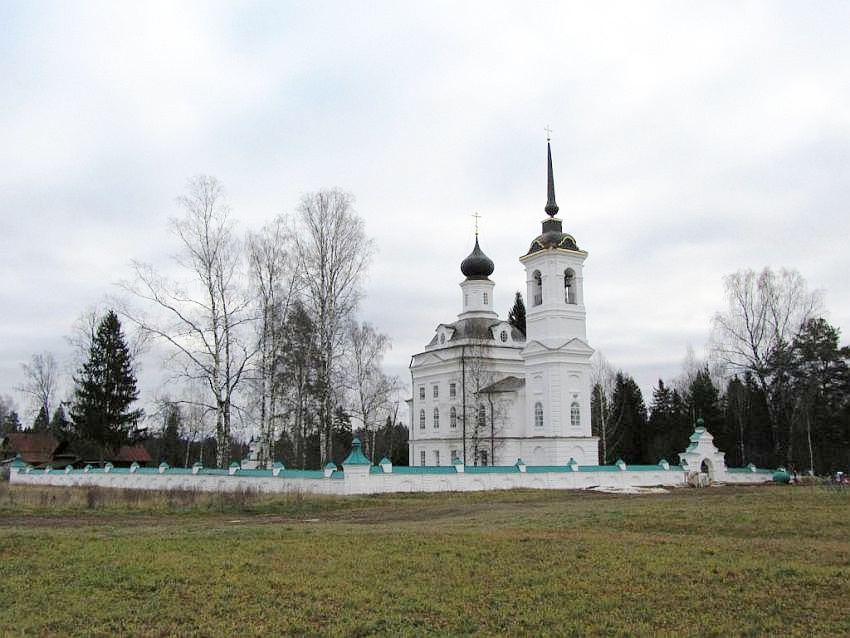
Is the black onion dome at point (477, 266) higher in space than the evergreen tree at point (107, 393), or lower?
higher

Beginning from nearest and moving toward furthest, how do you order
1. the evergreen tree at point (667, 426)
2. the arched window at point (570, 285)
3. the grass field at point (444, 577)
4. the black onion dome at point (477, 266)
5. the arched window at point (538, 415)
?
the grass field at point (444, 577) < the arched window at point (538, 415) < the arched window at point (570, 285) < the black onion dome at point (477, 266) < the evergreen tree at point (667, 426)

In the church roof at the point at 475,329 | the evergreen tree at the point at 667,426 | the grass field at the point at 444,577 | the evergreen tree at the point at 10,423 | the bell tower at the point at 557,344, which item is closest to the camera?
the grass field at the point at 444,577

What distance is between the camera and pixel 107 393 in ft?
132

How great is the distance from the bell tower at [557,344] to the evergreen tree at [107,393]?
70.6 feet

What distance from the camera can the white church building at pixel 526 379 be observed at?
117ft

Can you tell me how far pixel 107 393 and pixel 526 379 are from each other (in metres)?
22.1

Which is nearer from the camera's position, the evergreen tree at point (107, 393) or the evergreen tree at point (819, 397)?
the evergreen tree at point (819, 397)

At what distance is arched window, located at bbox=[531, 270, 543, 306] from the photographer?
3769 centimetres

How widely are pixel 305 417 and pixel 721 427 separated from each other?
29302mm

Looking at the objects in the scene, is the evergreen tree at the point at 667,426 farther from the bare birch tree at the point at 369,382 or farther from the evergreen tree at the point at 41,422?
the evergreen tree at the point at 41,422

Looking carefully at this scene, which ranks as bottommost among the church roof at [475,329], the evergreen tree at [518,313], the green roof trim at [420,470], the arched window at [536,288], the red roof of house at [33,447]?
the green roof trim at [420,470]

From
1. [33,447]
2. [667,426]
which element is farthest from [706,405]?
[33,447]

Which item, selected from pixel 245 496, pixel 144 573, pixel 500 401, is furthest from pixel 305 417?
pixel 144 573

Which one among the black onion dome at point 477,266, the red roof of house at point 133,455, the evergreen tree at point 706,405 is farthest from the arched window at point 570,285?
the red roof of house at point 133,455
